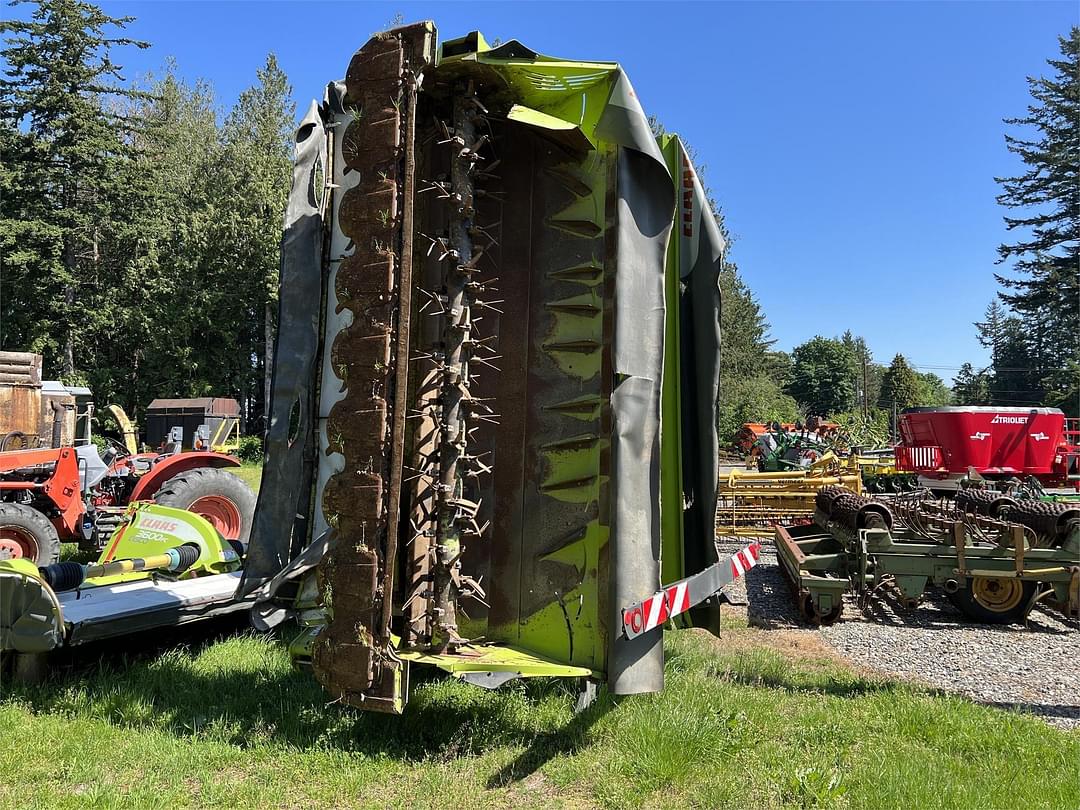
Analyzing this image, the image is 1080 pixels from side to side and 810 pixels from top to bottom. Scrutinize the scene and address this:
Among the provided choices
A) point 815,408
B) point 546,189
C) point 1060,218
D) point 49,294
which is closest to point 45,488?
point 546,189

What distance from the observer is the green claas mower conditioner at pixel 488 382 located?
3158 mm

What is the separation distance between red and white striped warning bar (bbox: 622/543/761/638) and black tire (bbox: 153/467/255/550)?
18.1 ft

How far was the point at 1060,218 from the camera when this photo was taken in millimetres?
40750

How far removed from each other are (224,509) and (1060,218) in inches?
1897

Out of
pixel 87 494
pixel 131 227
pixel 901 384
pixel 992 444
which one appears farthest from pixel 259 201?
pixel 901 384

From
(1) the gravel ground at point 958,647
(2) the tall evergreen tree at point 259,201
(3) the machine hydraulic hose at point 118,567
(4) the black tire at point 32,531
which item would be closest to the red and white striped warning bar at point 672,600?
(1) the gravel ground at point 958,647

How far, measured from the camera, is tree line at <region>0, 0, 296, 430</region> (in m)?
26.5

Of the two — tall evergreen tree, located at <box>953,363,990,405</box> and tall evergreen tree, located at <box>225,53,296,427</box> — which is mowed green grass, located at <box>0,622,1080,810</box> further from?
tall evergreen tree, located at <box>953,363,990,405</box>

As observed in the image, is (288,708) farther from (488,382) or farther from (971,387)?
(971,387)

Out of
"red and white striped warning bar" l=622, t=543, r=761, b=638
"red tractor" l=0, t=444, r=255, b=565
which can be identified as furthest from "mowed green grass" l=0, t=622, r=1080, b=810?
"red tractor" l=0, t=444, r=255, b=565

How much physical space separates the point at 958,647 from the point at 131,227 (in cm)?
3124

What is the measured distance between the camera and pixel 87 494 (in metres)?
9.24

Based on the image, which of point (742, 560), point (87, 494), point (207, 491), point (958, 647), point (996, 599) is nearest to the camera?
point (742, 560)

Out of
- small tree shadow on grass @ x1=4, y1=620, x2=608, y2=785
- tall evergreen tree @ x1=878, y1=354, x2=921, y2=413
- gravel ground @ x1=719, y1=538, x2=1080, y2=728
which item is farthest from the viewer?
tall evergreen tree @ x1=878, y1=354, x2=921, y2=413
